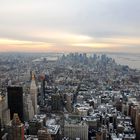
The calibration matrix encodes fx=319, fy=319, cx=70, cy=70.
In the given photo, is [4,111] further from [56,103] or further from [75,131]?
[56,103]

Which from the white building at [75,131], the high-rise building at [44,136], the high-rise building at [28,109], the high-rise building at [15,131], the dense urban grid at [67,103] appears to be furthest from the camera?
the high-rise building at [28,109]

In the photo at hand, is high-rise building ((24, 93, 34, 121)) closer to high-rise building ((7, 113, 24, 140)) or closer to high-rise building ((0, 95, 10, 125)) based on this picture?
high-rise building ((0, 95, 10, 125))

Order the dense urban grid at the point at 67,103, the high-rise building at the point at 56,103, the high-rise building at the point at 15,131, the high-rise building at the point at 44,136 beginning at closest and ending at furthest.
Result: the high-rise building at the point at 15,131 < the high-rise building at the point at 44,136 < the dense urban grid at the point at 67,103 < the high-rise building at the point at 56,103

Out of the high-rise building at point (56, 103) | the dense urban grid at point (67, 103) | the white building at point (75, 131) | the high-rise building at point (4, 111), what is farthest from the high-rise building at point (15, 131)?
the high-rise building at point (56, 103)

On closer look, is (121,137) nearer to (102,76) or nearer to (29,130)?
(29,130)

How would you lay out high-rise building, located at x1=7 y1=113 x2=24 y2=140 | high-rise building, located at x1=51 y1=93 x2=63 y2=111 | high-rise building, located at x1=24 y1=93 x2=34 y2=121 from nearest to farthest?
high-rise building, located at x1=7 y1=113 x2=24 y2=140, high-rise building, located at x1=24 y1=93 x2=34 y2=121, high-rise building, located at x1=51 y1=93 x2=63 y2=111

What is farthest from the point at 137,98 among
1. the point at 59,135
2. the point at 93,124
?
the point at 59,135

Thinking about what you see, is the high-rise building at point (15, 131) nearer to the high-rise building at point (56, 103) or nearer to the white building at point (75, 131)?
the white building at point (75, 131)

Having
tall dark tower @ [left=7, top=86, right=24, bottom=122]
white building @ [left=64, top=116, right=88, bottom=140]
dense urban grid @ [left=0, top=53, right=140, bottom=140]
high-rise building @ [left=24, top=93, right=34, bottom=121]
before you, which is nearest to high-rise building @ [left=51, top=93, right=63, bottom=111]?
dense urban grid @ [left=0, top=53, right=140, bottom=140]
